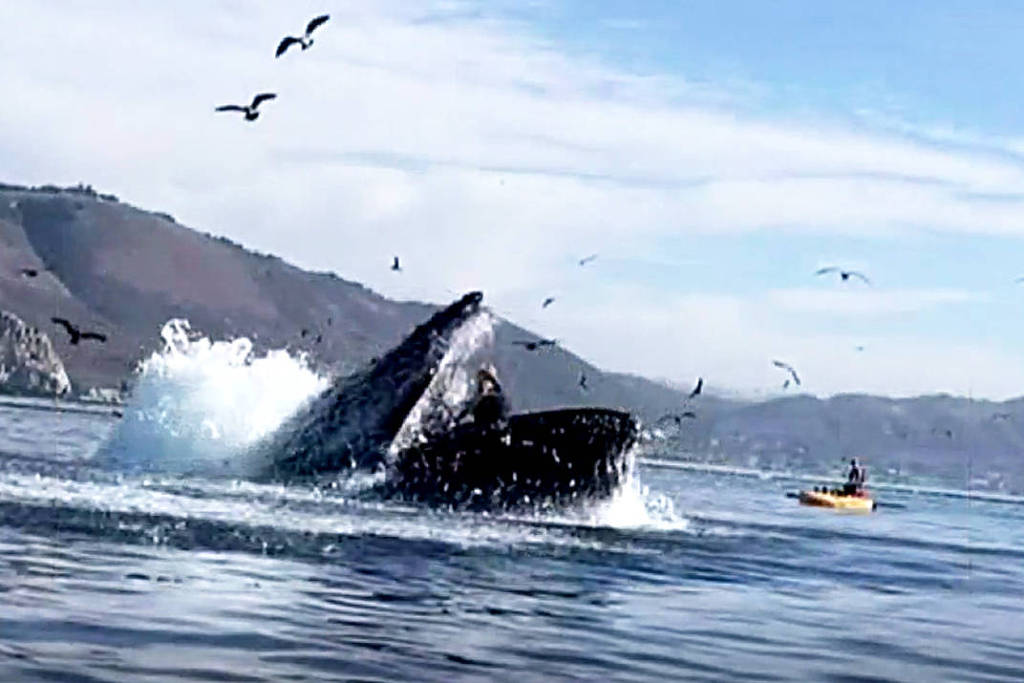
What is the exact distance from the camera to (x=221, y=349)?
156 feet

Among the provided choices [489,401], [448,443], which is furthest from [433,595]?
[489,401]

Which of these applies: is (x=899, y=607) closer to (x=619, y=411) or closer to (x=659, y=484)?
(x=619, y=411)

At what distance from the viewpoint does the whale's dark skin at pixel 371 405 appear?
105 feet

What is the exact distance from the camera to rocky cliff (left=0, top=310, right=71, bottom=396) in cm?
18575

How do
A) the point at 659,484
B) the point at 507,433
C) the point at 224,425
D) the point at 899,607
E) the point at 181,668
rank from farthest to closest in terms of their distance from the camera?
the point at 659,484
the point at 224,425
the point at 507,433
the point at 899,607
the point at 181,668

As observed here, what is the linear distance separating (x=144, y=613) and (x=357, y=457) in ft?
47.8

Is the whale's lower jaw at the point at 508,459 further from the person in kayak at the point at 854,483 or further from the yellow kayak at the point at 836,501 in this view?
the person in kayak at the point at 854,483

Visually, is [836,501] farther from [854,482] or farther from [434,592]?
[434,592]

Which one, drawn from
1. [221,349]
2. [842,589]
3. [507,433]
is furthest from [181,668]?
[221,349]

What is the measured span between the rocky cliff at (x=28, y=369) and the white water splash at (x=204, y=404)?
5386 inches

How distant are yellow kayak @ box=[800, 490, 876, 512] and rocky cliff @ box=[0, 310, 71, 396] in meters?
119

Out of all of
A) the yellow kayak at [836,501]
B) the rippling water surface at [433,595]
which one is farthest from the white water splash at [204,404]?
the yellow kayak at [836,501]

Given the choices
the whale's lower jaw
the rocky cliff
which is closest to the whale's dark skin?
the whale's lower jaw

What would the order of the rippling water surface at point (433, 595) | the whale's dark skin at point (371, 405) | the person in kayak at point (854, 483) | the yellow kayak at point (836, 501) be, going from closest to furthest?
the rippling water surface at point (433, 595) → the whale's dark skin at point (371, 405) → the yellow kayak at point (836, 501) → the person in kayak at point (854, 483)
